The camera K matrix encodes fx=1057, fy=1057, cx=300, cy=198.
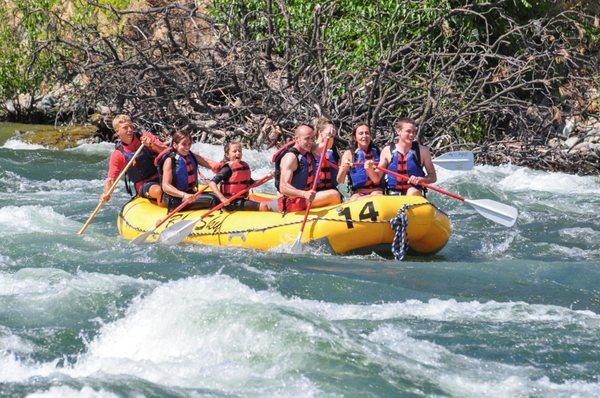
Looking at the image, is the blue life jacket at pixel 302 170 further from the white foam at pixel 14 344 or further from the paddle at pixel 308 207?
the white foam at pixel 14 344

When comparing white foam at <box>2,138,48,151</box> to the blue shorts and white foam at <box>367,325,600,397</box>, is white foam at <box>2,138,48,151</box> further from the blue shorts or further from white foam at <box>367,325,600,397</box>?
white foam at <box>367,325,600,397</box>

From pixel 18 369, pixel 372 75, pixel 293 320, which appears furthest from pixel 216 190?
pixel 372 75

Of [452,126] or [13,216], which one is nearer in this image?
[13,216]

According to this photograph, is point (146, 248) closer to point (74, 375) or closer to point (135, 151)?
point (135, 151)

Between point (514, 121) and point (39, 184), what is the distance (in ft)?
19.8

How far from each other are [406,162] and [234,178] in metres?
1.46

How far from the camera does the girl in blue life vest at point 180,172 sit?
896cm

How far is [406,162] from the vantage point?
8.45 metres

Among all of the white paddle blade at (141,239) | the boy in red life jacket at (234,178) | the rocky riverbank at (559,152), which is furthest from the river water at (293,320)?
the rocky riverbank at (559,152)

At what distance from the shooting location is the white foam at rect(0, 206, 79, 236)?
9234mm

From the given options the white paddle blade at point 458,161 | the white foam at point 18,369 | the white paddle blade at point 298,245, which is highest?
the white paddle blade at point 458,161

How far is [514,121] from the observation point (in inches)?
538

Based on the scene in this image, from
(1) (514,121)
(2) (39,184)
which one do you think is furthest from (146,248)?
(1) (514,121)

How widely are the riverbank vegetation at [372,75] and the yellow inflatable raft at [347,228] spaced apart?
4.25 m
